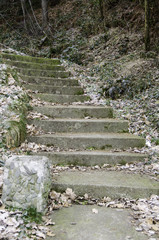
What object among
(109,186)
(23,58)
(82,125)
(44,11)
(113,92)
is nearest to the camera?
(109,186)

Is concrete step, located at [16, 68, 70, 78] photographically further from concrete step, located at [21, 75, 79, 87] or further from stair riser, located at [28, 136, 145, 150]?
stair riser, located at [28, 136, 145, 150]

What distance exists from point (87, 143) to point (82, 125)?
51 centimetres

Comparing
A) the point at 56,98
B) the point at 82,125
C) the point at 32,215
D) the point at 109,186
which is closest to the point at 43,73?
the point at 56,98

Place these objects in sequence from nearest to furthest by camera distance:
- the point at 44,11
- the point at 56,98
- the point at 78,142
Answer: the point at 78,142
the point at 56,98
the point at 44,11

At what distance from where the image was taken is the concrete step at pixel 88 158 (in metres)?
3.44

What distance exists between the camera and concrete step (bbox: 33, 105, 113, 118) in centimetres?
450

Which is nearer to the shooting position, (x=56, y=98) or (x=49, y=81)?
(x=56, y=98)

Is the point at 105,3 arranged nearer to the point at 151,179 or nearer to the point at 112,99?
the point at 112,99

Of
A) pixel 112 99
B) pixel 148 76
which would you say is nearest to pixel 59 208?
pixel 112 99

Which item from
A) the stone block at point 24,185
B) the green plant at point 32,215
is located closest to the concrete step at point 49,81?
the stone block at point 24,185

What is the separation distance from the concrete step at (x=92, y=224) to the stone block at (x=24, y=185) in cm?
29

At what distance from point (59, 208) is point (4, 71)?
3.44 m

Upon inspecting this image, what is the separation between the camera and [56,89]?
5668 mm

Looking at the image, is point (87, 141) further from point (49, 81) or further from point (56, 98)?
point (49, 81)
